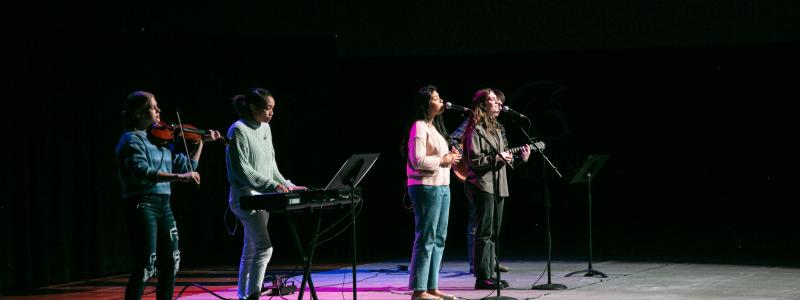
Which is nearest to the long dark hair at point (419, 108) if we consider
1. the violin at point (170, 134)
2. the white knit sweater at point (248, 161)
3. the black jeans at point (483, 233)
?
the white knit sweater at point (248, 161)

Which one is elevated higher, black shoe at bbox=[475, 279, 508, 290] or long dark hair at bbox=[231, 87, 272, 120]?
long dark hair at bbox=[231, 87, 272, 120]

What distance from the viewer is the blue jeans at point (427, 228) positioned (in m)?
5.70

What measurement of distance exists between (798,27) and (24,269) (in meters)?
7.23

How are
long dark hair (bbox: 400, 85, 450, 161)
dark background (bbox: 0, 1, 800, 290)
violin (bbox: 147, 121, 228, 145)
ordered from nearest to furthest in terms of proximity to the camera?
violin (bbox: 147, 121, 228, 145), long dark hair (bbox: 400, 85, 450, 161), dark background (bbox: 0, 1, 800, 290)

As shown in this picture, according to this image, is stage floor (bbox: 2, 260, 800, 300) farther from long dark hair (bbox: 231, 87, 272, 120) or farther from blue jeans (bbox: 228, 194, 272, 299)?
long dark hair (bbox: 231, 87, 272, 120)

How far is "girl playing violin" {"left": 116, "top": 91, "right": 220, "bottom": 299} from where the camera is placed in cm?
476

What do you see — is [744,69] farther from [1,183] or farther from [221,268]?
[1,183]

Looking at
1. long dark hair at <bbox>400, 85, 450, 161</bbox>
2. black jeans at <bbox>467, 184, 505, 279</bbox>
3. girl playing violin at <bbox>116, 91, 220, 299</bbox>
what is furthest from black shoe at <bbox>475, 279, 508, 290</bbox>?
girl playing violin at <bbox>116, 91, 220, 299</bbox>

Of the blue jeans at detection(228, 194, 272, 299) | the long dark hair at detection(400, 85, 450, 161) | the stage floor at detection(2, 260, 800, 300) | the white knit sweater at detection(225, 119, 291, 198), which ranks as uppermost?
the long dark hair at detection(400, 85, 450, 161)

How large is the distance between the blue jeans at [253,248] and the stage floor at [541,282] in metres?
0.70

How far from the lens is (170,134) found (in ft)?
16.2

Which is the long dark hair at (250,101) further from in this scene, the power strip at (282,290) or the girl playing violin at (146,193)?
the power strip at (282,290)

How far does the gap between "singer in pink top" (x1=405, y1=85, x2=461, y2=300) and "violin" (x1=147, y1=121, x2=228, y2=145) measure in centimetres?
123

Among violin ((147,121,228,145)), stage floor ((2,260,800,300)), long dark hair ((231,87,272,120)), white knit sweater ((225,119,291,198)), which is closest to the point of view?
violin ((147,121,228,145))
